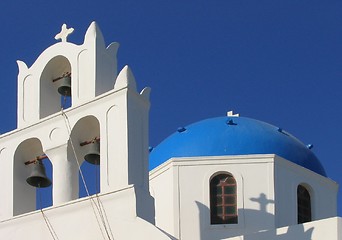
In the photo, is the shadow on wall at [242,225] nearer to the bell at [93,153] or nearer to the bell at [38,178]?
the bell at [93,153]

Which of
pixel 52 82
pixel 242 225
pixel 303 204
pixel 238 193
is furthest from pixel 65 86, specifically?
pixel 303 204

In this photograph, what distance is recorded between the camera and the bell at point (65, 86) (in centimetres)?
2003

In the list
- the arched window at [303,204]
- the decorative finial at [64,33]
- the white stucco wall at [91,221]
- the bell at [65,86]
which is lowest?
the white stucco wall at [91,221]

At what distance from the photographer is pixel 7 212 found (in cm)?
1956

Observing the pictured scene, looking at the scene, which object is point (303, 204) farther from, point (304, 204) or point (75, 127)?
point (75, 127)

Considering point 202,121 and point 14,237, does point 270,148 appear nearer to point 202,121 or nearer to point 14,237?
point 202,121

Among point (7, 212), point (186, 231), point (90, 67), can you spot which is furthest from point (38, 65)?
point (186, 231)

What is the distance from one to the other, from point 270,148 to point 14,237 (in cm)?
593

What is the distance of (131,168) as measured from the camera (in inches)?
707

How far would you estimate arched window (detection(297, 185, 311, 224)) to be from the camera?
22203mm

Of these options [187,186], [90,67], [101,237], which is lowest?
[101,237]

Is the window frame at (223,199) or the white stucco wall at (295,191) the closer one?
the window frame at (223,199)

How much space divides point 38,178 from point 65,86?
1.78 metres

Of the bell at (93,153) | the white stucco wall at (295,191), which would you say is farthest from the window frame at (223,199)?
the bell at (93,153)
